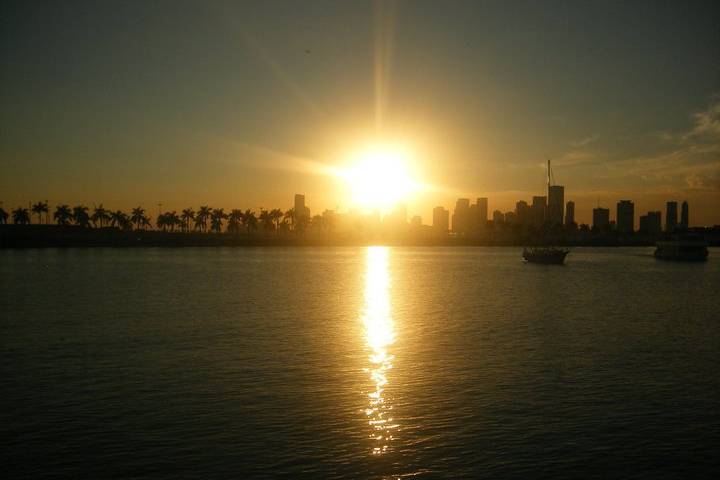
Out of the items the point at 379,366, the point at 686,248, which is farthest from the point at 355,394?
the point at 686,248

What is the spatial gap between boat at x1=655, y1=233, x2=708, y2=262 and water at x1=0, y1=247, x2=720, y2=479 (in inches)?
5632

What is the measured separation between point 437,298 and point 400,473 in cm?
5424

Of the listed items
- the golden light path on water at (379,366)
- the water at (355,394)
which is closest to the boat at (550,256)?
the golden light path on water at (379,366)

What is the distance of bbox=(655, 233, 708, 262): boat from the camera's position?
178250mm

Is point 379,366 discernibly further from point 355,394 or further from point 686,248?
point 686,248

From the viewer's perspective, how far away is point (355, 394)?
25844mm

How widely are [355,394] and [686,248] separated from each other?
184 meters

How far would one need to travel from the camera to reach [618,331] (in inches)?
1759

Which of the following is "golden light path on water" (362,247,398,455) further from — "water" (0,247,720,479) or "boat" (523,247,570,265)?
"boat" (523,247,570,265)

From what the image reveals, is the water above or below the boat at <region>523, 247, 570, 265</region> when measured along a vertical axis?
below

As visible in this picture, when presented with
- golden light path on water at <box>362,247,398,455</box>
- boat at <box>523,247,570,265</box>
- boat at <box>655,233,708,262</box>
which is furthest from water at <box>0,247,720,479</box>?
boat at <box>655,233,708,262</box>

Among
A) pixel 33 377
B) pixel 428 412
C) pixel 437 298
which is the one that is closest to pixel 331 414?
pixel 428 412

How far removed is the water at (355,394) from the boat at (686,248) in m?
143

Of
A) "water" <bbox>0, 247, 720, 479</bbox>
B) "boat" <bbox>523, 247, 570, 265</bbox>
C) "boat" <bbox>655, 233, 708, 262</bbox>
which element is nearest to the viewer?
"water" <bbox>0, 247, 720, 479</bbox>
